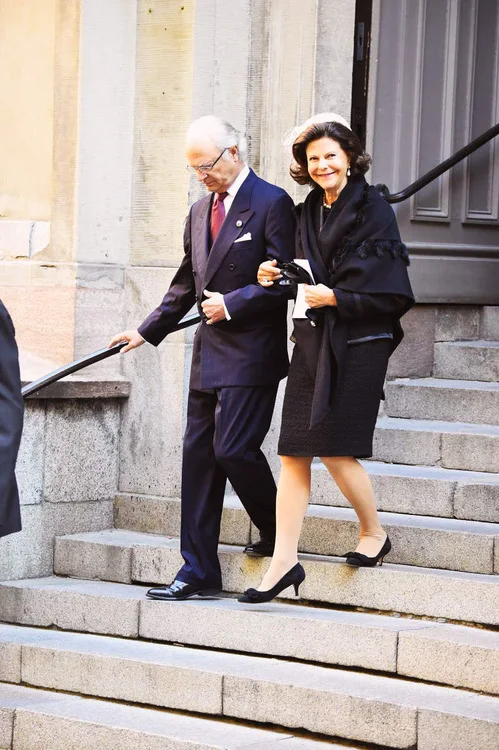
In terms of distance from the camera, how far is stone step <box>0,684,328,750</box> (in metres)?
5.62

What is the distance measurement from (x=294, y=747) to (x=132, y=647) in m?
1.22

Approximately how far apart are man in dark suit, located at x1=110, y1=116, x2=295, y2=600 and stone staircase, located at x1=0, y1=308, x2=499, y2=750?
209mm

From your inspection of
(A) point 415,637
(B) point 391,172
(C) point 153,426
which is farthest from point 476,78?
(A) point 415,637

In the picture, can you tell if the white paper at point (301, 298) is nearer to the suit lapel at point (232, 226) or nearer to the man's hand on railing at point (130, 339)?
the suit lapel at point (232, 226)

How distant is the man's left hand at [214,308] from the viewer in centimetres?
652

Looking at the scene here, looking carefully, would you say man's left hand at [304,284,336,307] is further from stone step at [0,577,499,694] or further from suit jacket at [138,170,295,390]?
stone step at [0,577,499,694]

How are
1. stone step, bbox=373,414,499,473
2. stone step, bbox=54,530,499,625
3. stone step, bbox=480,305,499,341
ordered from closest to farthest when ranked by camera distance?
1. stone step, bbox=54,530,499,625
2. stone step, bbox=373,414,499,473
3. stone step, bbox=480,305,499,341

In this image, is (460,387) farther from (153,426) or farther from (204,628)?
(204,628)

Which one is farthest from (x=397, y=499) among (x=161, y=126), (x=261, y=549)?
(x=161, y=126)

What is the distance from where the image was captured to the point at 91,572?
7.61m

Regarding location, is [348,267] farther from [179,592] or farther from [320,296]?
[179,592]

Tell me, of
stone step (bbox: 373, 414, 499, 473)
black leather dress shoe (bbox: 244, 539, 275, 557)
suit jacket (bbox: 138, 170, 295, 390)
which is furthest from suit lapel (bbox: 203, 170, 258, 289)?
stone step (bbox: 373, 414, 499, 473)

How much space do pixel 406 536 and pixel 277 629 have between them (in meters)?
0.80

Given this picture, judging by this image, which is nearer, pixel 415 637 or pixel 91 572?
pixel 415 637
